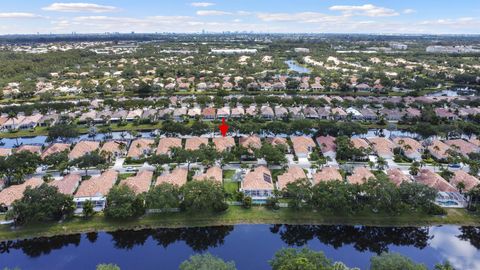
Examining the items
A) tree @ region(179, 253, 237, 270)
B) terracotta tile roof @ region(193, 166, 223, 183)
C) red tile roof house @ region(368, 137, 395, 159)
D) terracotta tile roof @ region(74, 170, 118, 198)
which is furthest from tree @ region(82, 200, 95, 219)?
red tile roof house @ region(368, 137, 395, 159)

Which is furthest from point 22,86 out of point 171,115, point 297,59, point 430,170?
point 297,59

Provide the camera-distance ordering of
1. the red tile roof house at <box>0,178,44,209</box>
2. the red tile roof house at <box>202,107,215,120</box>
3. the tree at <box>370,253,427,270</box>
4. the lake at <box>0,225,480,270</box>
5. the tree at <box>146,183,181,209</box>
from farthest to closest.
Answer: the red tile roof house at <box>202,107,215,120</box> < the red tile roof house at <box>0,178,44,209</box> < the tree at <box>146,183,181,209</box> < the lake at <box>0,225,480,270</box> < the tree at <box>370,253,427,270</box>

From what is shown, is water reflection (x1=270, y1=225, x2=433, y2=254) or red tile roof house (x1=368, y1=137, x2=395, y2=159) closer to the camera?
water reflection (x1=270, y1=225, x2=433, y2=254)

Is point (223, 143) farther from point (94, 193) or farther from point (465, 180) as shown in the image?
point (465, 180)

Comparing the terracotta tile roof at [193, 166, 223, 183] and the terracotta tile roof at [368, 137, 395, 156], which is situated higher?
the terracotta tile roof at [368, 137, 395, 156]

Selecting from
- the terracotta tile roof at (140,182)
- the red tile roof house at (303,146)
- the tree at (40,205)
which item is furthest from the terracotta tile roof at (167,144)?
the red tile roof house at (303,146)

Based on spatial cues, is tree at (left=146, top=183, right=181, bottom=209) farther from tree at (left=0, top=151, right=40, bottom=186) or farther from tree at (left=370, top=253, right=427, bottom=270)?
tree at (left=370, top=253, right=427, bottom=270)
